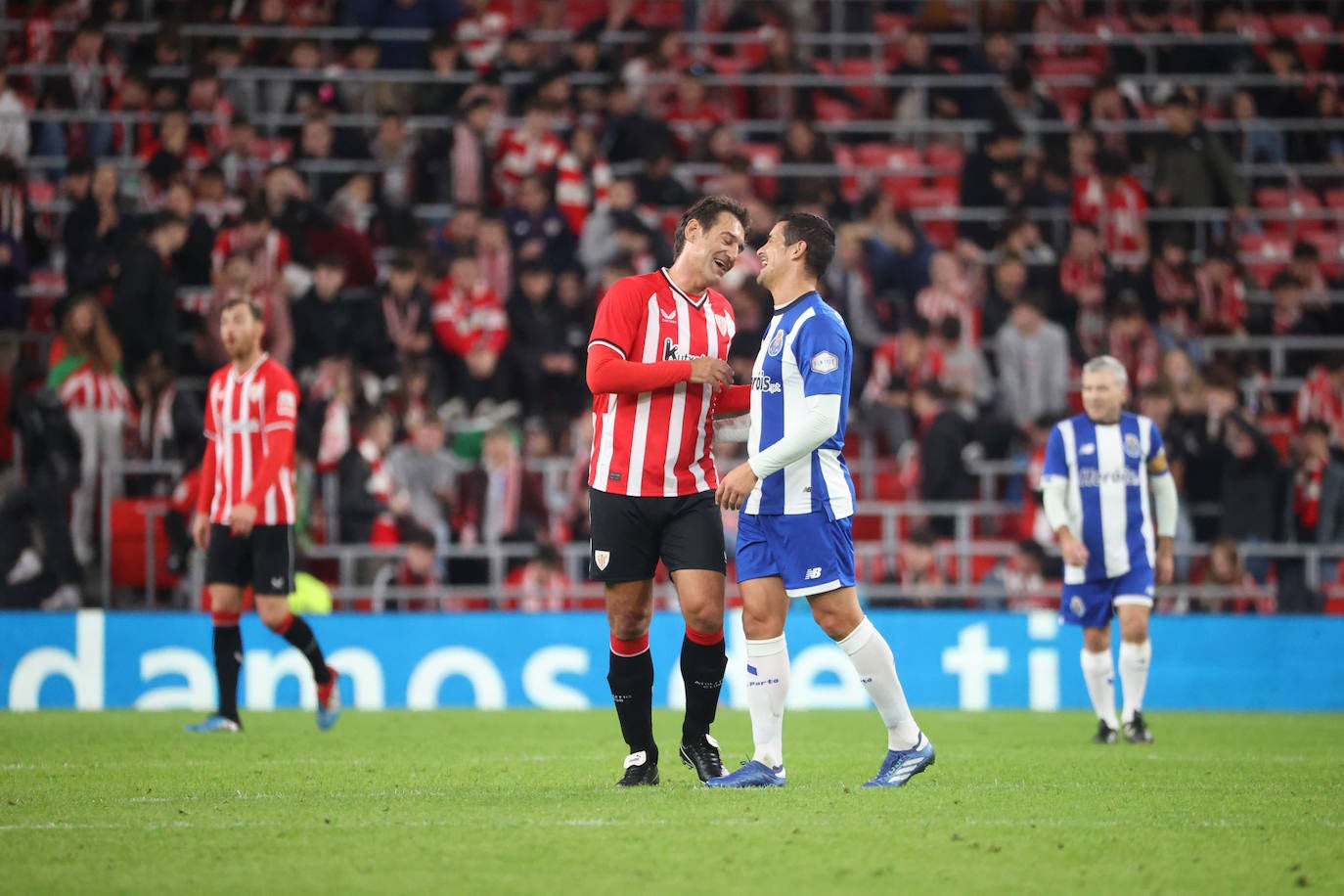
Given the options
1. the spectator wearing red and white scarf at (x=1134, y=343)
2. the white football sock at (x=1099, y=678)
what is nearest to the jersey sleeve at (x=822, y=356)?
the white football sock at (x=1099, y=678)

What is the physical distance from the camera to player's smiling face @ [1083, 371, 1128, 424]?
11.0m

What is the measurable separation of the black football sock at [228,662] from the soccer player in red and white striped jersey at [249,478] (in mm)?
95

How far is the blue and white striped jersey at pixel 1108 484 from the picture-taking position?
1097 cm

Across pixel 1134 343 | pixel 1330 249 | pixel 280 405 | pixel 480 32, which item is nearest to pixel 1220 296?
pixel 1134 343

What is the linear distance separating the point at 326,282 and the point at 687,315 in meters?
9.78

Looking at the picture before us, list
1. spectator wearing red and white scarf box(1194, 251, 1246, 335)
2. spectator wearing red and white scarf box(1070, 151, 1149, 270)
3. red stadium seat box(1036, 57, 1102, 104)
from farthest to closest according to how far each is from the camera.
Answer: red stadium seat box(1036, 57, 1102, 104), spectator wearing red and white scarf box(1070, 151, 1149, 270), spectator wearing red and white scarf box(1194, 251, 1246, 335)

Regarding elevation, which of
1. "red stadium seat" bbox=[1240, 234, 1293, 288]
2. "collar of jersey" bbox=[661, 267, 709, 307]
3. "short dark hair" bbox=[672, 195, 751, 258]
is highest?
"red stadium seat" bbox=[1240, 234, 1293, 288]

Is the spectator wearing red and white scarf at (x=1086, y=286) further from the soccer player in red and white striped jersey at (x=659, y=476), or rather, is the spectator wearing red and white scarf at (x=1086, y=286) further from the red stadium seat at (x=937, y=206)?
the soccer player in red and white striped jersey at (x=659, y=476)

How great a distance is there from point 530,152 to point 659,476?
11.9 m

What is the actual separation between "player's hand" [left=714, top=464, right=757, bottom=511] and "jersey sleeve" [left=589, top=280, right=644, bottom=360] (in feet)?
2.70

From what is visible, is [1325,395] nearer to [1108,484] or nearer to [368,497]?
[1108,484]

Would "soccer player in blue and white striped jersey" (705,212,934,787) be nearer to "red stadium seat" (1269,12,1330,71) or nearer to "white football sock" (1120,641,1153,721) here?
"white football sock" (1120,641,1153,721)

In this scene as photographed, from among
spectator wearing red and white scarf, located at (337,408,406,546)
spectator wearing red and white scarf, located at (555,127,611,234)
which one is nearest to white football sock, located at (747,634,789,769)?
spectator wearing red and white scarf, located at (337,408,406,546)

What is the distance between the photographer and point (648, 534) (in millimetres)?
7480
